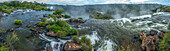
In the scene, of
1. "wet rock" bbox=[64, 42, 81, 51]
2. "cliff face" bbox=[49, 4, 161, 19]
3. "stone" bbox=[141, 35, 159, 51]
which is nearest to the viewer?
"wet rock" bbox=[64, 42, 81, 51]

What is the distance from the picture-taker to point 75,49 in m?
13.4

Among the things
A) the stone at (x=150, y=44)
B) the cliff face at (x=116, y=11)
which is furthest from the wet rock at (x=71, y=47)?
the cliff face at (x=116, y=11)

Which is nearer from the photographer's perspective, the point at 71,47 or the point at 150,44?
the point at 71,47

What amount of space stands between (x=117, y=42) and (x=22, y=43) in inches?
471

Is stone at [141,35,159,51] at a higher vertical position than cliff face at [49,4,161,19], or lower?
higher

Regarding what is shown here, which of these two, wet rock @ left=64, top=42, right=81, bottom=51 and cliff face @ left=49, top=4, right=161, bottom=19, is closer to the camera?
wet rock @ left=64, top=42, right=81, bottom=51

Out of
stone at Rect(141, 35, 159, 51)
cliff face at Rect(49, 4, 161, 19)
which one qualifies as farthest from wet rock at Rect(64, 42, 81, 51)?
cliff face at Rect(49, 4, 161, 19)

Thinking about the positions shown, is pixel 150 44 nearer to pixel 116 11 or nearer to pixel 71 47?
pixel 71 47

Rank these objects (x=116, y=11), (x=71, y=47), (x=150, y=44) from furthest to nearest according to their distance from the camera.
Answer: (x=116, y=11), (x=150, y=44), (x=71, y=47)

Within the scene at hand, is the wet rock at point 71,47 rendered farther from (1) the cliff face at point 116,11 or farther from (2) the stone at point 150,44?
(1) the cliff face at point 116,11

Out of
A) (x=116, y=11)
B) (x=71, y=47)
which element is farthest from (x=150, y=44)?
(x=116, y=11)

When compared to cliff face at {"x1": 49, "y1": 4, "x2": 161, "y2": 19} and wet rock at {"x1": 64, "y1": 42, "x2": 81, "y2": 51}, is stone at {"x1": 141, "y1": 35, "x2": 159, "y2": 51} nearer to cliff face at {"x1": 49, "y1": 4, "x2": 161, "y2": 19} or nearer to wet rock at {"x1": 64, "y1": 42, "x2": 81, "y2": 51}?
wet rock at {"x1": 64, "y1": 42, "x2": 81, "y2": 51}

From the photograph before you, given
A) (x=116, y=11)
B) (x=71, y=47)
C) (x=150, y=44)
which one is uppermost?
(x=71, y=47)

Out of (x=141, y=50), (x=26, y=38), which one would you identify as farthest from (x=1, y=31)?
(x=141, y=50)
